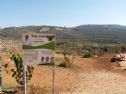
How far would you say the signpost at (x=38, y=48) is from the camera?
31.6 ft

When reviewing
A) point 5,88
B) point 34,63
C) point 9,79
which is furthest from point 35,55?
point 9,79

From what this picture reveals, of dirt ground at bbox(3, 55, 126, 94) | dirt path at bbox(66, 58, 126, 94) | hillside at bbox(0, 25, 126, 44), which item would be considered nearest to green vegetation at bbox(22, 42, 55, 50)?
dirt ground at bbox(3, 55, 126, 94)

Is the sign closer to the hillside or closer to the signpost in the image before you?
the signpost

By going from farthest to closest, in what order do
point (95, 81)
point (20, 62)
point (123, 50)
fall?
point (123, 50)
point (95, 81)
point (20, 62)

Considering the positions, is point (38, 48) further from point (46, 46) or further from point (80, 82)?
point (80, 82)

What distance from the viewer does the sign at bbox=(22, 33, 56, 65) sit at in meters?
9.64

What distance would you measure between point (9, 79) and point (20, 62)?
3.66 metres

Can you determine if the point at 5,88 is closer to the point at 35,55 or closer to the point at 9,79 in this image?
the point at 9,79

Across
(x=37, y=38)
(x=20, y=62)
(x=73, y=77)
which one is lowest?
(x=73, y=77)

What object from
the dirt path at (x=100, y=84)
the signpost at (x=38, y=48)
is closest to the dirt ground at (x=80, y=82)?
the dirt path at (x=100, y=84)

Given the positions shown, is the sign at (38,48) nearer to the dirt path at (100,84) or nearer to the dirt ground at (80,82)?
the dirt ground at (80,82)

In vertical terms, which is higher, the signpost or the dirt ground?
the signpost

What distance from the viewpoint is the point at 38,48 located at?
9.70 m

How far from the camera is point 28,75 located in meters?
12.9
